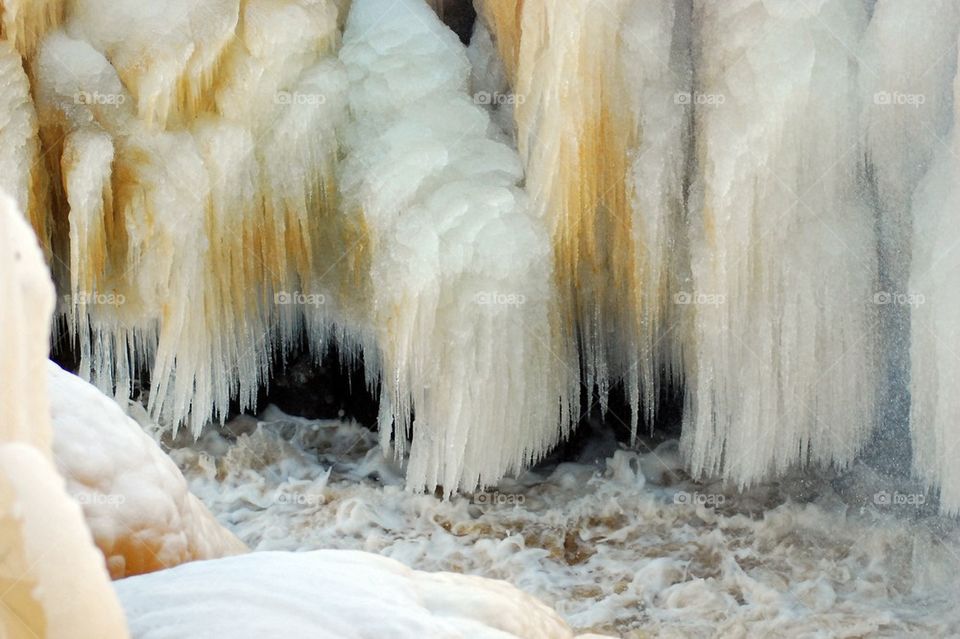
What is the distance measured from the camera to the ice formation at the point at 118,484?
2.22m

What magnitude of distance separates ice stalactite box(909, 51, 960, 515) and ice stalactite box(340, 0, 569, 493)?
1357 mm

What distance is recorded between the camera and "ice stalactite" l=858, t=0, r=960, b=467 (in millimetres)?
3633

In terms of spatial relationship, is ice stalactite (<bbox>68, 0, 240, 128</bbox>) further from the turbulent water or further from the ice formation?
the ice formation

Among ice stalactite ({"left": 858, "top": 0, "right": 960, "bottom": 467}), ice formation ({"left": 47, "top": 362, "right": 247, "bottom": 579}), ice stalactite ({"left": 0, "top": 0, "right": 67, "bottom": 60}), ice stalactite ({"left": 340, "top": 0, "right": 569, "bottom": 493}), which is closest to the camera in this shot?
ice formation ({"left": 47, "top": 362, "right": 247, "bottom": 579})

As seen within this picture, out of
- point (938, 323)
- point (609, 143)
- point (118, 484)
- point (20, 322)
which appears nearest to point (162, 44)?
point (609, 143)

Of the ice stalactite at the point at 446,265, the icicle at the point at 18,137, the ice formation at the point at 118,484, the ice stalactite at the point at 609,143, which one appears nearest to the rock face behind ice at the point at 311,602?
the ice formation at the point at 118,484

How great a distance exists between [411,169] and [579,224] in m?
0.72

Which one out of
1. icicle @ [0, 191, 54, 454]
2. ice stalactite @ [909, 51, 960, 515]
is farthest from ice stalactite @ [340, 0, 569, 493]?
icicle @ [0, 191, 54, 454]

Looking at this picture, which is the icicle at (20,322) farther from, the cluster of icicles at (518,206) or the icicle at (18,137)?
the icicle at (18,137)

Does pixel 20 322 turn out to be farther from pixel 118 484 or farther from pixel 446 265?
pixel 446 265

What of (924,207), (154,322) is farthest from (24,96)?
(924,207)

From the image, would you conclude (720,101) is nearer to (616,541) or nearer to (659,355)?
(659,355)

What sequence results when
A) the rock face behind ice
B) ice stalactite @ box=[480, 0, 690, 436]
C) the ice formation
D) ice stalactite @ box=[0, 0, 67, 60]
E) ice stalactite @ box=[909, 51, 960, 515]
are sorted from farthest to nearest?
1. ice stalactite @ box=[0, 0, 67, 60]
2. ice stalactite @ box=[480, 0, 690, 436]
3. ice stalactite @ box=[909, 51, 960, 515]
4. the ice formation
5. the rock face behind ice

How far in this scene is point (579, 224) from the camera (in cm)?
419
